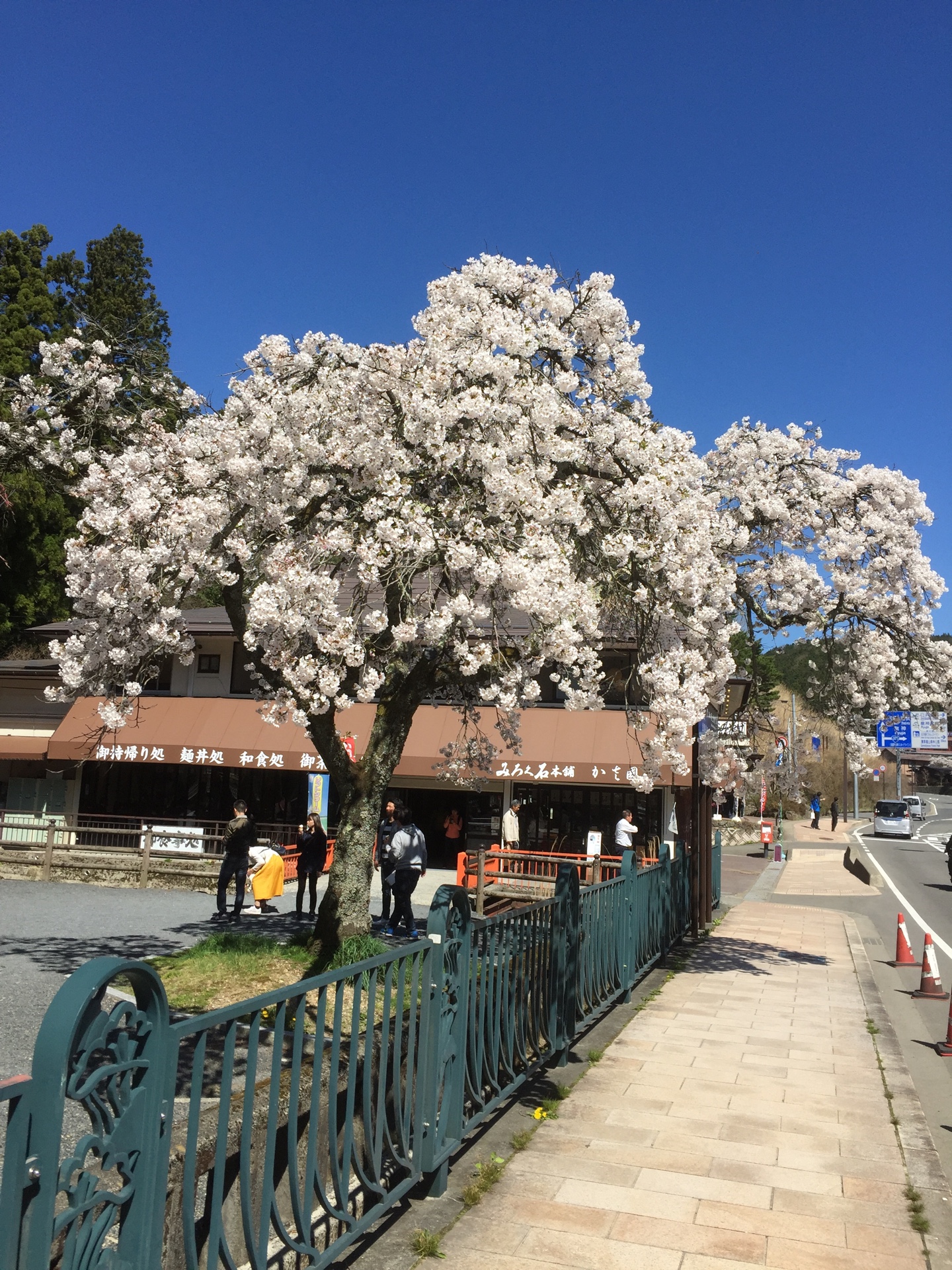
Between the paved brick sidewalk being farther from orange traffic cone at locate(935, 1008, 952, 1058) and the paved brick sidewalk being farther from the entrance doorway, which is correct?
the entrance doorway

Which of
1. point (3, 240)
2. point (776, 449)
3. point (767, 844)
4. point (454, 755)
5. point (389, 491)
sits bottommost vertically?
point (767, 844)

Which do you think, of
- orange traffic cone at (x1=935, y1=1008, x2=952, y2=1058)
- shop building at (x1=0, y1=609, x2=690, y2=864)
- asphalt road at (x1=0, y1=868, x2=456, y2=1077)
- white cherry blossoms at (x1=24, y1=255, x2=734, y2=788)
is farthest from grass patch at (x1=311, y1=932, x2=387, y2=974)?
shop building at (x1=0, y1=609, x2=690, y2=864)

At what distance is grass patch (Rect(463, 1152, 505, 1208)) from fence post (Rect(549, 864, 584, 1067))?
1.65 metres

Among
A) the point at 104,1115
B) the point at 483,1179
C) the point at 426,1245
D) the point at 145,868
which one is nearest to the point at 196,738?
the point at 145,868

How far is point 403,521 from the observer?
28.6 ft

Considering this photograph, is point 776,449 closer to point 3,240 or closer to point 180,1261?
point 180,1261

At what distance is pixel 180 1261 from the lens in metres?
3.04

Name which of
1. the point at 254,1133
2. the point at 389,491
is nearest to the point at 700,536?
the point at 389,491

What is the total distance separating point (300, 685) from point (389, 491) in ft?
6.68

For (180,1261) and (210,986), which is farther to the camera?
(210,986)

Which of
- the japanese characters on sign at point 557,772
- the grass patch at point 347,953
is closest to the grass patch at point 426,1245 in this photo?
the grass patch at point 347,953

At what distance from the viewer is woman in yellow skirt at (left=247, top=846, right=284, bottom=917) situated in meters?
16.1

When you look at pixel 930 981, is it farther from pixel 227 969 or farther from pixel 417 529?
pixel 417 529

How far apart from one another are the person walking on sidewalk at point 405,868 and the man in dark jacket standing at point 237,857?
2742 millimetres
